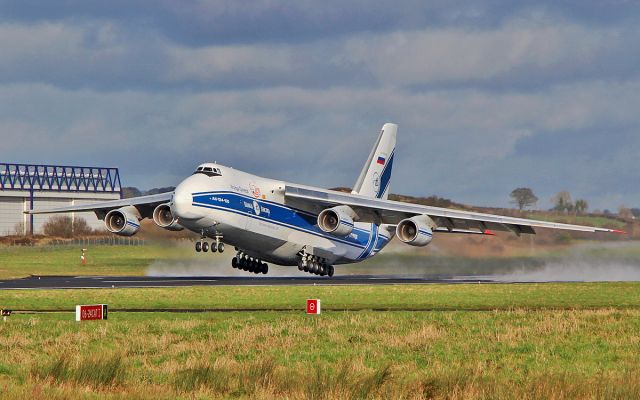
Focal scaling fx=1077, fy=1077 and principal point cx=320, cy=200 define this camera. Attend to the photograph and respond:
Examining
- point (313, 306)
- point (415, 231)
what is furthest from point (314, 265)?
point (313, 306)

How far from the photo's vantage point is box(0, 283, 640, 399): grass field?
1930 centimetres

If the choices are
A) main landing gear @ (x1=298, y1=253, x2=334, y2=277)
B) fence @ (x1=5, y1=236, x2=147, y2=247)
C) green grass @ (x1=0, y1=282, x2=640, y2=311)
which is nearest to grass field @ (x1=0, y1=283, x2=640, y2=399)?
green grass @ (x1=0, y1=282, x2=640, y2=311)

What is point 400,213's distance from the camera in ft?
187

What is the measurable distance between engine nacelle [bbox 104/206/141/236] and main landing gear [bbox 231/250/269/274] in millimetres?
5651

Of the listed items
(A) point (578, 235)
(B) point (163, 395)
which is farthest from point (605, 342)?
(A) point (578, 235)

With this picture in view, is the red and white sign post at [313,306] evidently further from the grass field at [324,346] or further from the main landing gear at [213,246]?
the main landing gear at [213,246]

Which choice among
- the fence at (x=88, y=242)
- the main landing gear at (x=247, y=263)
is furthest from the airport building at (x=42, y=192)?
the main landing gear at (x=247, y=263)

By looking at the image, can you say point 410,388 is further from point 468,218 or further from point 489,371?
point 468,218

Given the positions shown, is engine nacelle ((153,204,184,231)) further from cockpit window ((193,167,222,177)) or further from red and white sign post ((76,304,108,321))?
red and white sign post ((76,304,108,321))

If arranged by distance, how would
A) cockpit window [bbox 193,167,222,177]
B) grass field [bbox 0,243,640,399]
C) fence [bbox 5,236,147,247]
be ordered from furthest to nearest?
fence [bbox 5,236,147,247] → cockpit window [bbox 193,167,222,177] → grass field [bbox 0,243,640,399]

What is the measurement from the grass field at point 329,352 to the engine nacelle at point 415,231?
44.9 feet

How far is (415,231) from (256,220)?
26.5 ft

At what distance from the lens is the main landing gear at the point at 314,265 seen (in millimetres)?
58625

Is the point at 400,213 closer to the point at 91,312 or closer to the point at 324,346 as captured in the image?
the point at 91,312
